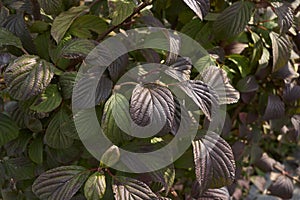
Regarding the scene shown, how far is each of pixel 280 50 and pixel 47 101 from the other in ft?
2.29

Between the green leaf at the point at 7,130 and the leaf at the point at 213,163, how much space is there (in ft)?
1.70

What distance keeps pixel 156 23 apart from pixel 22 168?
57cm

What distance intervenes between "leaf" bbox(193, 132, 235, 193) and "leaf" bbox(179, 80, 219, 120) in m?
0.08

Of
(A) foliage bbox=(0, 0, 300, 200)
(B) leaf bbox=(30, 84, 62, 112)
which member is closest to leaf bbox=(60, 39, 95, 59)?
(A) foliage bbox=(0, 0, 300, 200)

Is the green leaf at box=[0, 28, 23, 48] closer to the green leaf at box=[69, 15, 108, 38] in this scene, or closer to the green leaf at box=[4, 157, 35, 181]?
the green leaf at box=[69, 15, 108, 38]

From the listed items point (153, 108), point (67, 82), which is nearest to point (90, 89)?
point (67, 82)

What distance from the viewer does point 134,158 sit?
3.66 feet

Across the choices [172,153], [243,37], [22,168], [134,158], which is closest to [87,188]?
[134,158]

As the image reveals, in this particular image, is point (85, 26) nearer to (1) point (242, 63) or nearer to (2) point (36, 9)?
(2) point (36, 9)

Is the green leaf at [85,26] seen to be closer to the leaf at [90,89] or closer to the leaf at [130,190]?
the leaf at [90,89]

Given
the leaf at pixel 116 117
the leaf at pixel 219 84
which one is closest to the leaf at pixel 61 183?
the leaf at pixel 116 117

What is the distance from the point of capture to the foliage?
1.07 meters

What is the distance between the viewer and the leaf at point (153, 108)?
3.21 feet

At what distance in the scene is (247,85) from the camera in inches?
59.4
